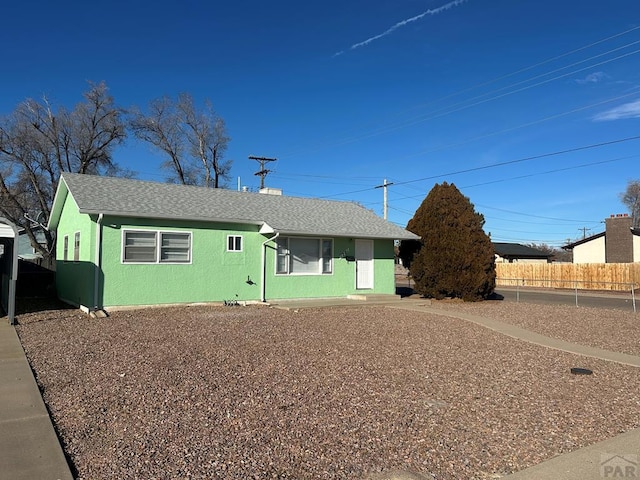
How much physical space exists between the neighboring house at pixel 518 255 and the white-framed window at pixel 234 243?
37215mm

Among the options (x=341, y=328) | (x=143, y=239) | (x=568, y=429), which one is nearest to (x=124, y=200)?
(x=143, y=239)

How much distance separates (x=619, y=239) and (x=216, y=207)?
32073mm

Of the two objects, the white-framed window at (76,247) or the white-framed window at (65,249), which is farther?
the white-framed window at (65,249)

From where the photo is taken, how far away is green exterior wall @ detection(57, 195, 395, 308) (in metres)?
13.2

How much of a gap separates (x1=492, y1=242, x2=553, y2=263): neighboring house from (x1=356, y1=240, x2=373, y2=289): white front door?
3245 centimetres

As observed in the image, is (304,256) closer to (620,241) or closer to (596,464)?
(596,464)

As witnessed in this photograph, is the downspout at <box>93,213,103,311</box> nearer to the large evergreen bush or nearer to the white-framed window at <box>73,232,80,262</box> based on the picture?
the white-framed window at <box>73,232,80,262</box>

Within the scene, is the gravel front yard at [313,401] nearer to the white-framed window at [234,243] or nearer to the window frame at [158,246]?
the window frame at [158,246]

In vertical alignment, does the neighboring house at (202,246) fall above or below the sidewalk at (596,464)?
above

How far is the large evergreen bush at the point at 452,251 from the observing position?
1783 centimetres

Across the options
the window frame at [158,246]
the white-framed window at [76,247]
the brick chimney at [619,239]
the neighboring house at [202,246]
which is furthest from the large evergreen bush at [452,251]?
the brick chimney at [619,239]

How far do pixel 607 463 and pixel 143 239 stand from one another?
1233 centimetres

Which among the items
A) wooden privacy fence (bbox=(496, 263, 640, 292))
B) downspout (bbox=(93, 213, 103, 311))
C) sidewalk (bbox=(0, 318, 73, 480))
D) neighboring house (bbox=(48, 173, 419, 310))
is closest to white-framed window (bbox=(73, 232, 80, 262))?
neighboring house (bbox=(48, 173, 419, 310))

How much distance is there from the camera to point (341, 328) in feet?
36.4
